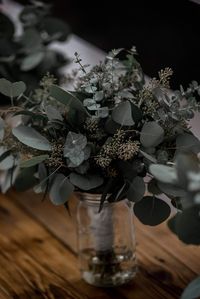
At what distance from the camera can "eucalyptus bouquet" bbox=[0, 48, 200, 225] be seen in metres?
1.17

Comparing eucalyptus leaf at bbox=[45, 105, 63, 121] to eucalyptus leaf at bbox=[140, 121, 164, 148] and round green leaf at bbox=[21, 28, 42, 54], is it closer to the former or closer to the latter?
eucalyptus leaf at bbox=[140, 121, 164, 148]

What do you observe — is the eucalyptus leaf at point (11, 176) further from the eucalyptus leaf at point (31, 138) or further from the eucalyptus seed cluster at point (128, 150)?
the eucalyptus seed cluster at point (128, 150)

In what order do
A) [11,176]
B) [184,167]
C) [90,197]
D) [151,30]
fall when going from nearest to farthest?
[184,167] → [90,197] → [11,176] → [151,30]

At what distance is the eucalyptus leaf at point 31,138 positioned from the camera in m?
1.20

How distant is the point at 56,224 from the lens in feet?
5.07

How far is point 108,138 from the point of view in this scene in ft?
3.85

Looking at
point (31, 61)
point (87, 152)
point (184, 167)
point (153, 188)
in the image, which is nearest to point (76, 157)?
point (87, 152)

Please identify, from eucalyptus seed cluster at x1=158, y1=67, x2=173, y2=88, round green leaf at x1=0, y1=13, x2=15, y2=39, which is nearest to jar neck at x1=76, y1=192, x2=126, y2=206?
eucalyptus seed cluster at x1=158, y1=67, x2=173, y2=88

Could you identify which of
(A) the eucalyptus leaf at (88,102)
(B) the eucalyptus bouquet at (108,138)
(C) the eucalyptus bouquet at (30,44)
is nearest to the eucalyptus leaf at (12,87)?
(B) the eucalyptus bouquet at (108,138)

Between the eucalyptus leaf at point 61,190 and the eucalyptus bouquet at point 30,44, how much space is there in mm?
601

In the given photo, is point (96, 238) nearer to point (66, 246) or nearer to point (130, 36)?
point (66, 246)

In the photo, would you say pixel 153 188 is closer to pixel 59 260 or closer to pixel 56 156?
pixel 56 156

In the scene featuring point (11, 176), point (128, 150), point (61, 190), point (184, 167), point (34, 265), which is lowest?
point (34, 265)

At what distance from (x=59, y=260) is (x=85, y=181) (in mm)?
271
